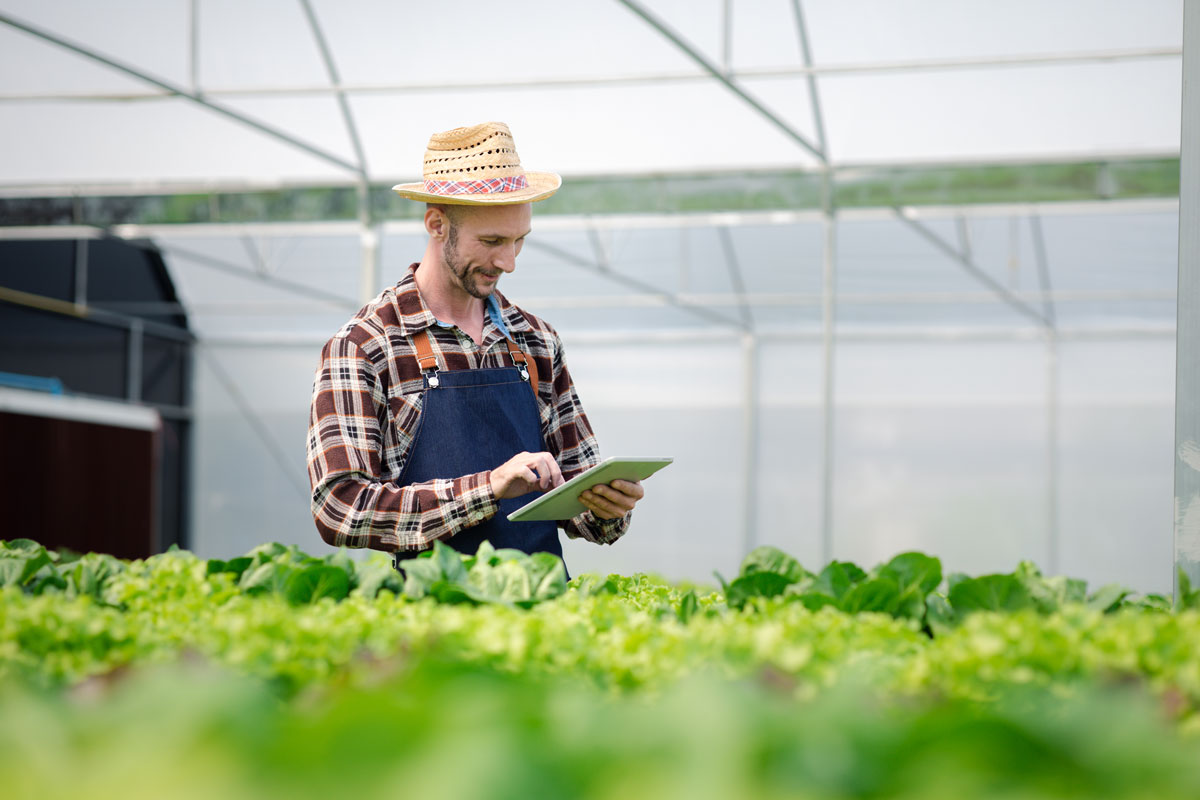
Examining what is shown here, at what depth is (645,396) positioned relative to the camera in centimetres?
1058

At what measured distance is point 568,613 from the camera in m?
1.34

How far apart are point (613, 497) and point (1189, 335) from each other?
0.95 metres

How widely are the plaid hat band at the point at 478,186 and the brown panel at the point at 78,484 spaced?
692 centimetres

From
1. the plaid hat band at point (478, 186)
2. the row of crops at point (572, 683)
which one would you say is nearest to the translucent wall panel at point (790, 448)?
the plaid hat band at point (478, 186)

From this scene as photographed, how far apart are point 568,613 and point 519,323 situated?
126 centimetres

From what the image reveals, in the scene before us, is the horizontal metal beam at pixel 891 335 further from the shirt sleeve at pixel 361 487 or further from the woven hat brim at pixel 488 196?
the shirt sleeve at pixel 361 487

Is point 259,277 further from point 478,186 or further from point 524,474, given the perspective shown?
point 524,474

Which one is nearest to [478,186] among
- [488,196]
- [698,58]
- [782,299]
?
[488,196]

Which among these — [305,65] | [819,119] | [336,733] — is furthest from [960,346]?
[336,733]

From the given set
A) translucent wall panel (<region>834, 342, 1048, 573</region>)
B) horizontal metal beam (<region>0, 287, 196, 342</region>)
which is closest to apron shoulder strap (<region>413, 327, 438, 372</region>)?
translucent wall panel (<region>834, 342, 1048, 573</region>)

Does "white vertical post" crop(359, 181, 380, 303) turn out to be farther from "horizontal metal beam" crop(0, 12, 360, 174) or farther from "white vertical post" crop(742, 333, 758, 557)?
"white vertical post" crop(742, 333, 758, 557)

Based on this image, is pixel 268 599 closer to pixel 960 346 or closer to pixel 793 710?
pixel 793 710

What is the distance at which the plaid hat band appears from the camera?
230 centimetres

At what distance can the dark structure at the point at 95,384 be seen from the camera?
340 inches
